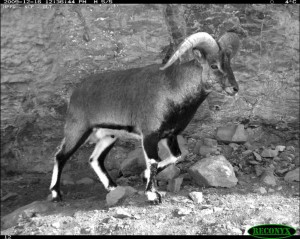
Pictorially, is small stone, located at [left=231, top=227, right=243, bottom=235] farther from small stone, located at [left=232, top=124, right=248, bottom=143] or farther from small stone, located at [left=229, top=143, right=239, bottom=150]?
small stone, located at [left=232, top=124, right=248, bottom=143]

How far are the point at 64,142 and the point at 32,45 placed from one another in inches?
74.3

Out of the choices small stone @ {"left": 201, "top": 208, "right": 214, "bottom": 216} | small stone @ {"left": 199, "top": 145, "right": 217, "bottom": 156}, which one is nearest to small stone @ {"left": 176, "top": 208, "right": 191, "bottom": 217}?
small stone @ {"left": 201, "top": 208, "right": 214, "bottom": 216}

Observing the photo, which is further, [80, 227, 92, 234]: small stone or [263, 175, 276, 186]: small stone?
[263, 175, 276, 186]: small stone

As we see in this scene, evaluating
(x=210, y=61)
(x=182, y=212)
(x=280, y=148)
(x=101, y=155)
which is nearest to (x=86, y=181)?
(x=101, y=155)

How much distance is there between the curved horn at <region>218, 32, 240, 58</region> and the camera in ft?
22.9

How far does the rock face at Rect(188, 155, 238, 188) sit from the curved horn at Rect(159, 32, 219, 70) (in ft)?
5.84

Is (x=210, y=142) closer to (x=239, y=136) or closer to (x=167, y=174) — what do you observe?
(x=239, y=136)

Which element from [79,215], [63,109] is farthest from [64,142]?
[79,215]

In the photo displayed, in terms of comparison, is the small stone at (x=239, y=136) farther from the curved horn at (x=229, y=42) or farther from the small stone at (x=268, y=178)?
the curved horn at (x=229, y=42)

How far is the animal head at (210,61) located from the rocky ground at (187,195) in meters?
1.40

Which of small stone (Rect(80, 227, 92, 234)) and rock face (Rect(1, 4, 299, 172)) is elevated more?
rock face (Rect(1, 4, 299, 172))

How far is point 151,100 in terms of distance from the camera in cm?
691

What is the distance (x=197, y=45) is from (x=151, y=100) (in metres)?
1.08

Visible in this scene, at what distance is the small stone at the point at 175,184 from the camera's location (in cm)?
726
